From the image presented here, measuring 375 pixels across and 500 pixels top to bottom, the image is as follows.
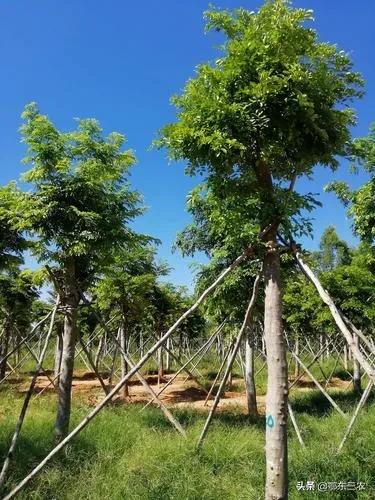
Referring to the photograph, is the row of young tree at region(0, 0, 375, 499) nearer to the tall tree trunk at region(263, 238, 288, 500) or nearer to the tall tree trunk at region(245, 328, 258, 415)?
the tall tree trunk at region(263, 238, 288, 500)

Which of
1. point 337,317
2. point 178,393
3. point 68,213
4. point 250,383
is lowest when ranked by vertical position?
point 178,393

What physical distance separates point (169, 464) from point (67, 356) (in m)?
2.68

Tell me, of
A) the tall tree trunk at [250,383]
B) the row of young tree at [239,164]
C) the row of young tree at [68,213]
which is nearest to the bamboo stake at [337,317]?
the row of young tree at [239,164]

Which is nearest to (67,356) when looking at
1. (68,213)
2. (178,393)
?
(68,213)

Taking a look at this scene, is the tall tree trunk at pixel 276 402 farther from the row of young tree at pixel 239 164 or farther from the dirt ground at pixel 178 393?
the dirt ground at pixel 178 393

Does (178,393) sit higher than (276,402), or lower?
lower

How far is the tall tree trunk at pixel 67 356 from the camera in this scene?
7.70m

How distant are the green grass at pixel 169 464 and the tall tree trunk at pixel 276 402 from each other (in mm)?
999

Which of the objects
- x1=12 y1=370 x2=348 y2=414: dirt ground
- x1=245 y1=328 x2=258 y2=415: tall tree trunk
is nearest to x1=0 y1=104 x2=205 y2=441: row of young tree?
x1=245 y1=328 x2=258 y2=415: tall tree trunk

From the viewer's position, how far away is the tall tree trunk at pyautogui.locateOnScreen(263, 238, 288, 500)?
441 cm

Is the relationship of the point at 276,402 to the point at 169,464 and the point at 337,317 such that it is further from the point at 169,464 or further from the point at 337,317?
the point at 169,464

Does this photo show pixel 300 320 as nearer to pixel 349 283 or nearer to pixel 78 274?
pixel 349 283

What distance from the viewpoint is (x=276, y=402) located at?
180 inches

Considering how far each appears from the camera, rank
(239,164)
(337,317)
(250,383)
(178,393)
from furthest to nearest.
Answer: (178,393), (250,383), (239,164), (337,317)
